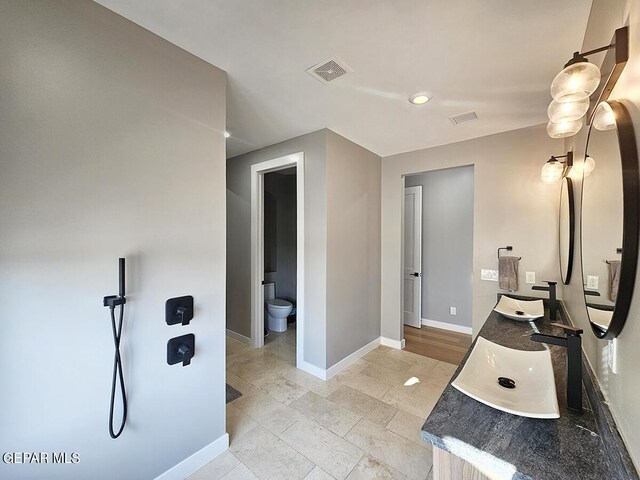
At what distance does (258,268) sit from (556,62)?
3.18 metres

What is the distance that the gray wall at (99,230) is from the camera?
108cm

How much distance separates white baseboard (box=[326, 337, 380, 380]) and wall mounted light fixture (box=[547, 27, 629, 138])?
2.69 m

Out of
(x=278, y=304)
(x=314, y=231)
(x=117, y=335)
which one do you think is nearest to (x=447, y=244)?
(x=314, y=231)

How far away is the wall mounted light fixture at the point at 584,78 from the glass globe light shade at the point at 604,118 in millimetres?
69

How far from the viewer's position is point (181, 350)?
1.55 m

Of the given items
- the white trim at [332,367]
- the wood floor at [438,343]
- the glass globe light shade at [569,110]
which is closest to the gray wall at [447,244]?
the wood floor at [438,343]

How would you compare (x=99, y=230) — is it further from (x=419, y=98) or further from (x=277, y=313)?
(x=277, y=313)

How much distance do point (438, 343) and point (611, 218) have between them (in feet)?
10.6

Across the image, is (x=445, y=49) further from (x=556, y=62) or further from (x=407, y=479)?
(x=407, y=479)

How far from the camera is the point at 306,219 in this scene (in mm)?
2875

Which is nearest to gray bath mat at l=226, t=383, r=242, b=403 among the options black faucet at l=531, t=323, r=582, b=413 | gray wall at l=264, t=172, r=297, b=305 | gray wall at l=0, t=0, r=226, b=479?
gray wall at l=0, t=0, r=226, b=479

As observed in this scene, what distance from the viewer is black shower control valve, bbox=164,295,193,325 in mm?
1507

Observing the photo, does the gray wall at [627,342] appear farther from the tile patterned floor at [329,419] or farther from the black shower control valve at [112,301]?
the black shower control valve at [112,301]

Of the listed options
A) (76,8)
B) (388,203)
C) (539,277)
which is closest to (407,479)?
(539,277)
